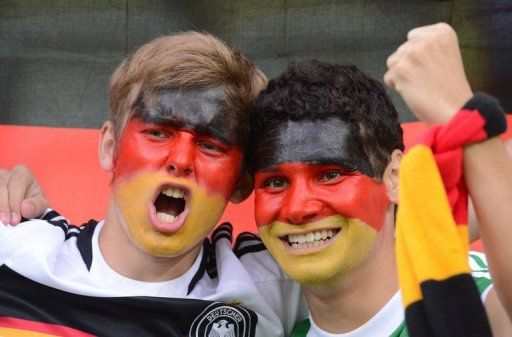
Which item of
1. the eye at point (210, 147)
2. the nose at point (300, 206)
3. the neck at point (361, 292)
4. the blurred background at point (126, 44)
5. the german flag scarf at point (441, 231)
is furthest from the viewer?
the blurred background at point (126, 44)

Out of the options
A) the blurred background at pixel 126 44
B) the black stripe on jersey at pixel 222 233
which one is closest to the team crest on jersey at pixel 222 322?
the black stripe on jersey at pixel 222 233

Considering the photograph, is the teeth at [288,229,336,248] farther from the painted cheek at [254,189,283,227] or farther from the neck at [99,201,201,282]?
the neck at [99,201,201,282]

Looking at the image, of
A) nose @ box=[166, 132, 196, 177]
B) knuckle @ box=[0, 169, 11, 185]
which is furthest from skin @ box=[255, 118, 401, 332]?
knuckle @ box=[0, 169, 11, 185]

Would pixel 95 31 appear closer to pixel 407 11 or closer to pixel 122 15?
pixel 122 15

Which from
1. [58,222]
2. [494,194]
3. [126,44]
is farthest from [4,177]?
[494,194]

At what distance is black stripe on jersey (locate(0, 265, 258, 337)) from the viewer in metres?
2.61

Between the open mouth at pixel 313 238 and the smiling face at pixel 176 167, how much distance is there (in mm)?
303

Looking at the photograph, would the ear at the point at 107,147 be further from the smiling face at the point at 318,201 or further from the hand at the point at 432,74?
the hand at the point at 432,74

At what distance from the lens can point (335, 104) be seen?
8.68 ft

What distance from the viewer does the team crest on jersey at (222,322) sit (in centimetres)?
266

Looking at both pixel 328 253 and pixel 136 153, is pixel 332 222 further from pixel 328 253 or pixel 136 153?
pixel 136 153

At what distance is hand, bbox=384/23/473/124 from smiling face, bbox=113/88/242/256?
100cm

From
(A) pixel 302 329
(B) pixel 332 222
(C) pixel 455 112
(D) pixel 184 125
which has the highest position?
(C) pixel 455 112

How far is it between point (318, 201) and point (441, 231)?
82 cm
